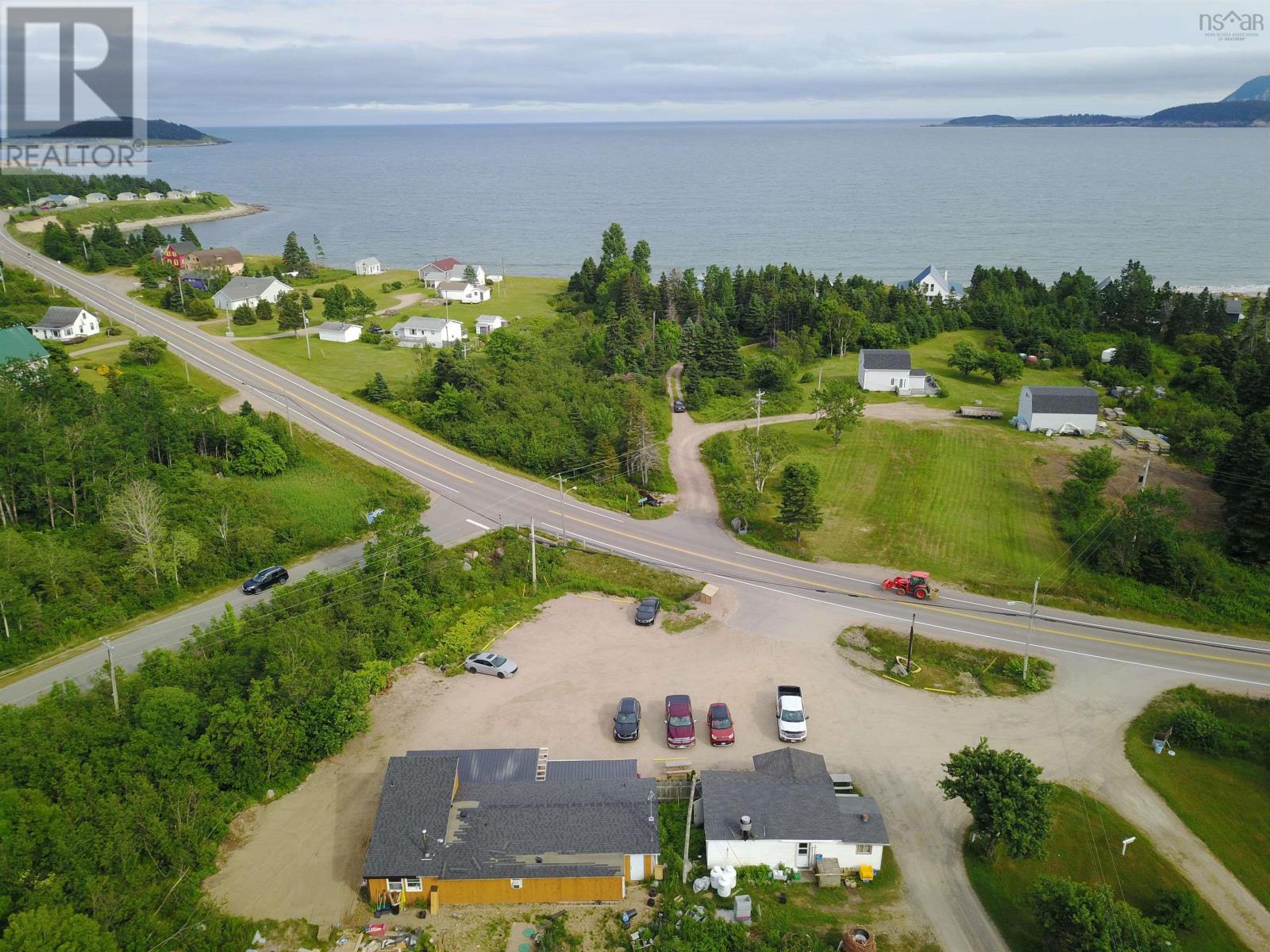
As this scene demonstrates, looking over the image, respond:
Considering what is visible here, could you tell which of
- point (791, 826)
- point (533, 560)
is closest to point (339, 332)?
point (533, 560)

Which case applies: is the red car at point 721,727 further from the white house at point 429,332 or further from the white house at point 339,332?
the white house at point 339,332

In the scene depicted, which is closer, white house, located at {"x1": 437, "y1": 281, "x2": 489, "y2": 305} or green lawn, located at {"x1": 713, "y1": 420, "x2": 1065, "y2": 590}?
green lawn, located at {"x1": 713, "y1": 420, "x2": 1065, "y2": 590}

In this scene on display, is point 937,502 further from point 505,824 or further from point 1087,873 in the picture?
point 505,824

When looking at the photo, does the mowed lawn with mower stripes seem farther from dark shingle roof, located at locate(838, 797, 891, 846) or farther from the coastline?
the coastline

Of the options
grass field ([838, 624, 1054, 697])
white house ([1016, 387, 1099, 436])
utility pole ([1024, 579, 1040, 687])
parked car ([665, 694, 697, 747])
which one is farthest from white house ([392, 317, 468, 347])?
utility pole ([1024, 579, 1040, 687])

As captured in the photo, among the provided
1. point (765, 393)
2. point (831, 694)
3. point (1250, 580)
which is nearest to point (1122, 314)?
point (765, 393)

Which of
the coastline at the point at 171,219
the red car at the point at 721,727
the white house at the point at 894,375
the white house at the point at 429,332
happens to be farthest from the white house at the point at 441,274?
the red car at the point at 721,727
